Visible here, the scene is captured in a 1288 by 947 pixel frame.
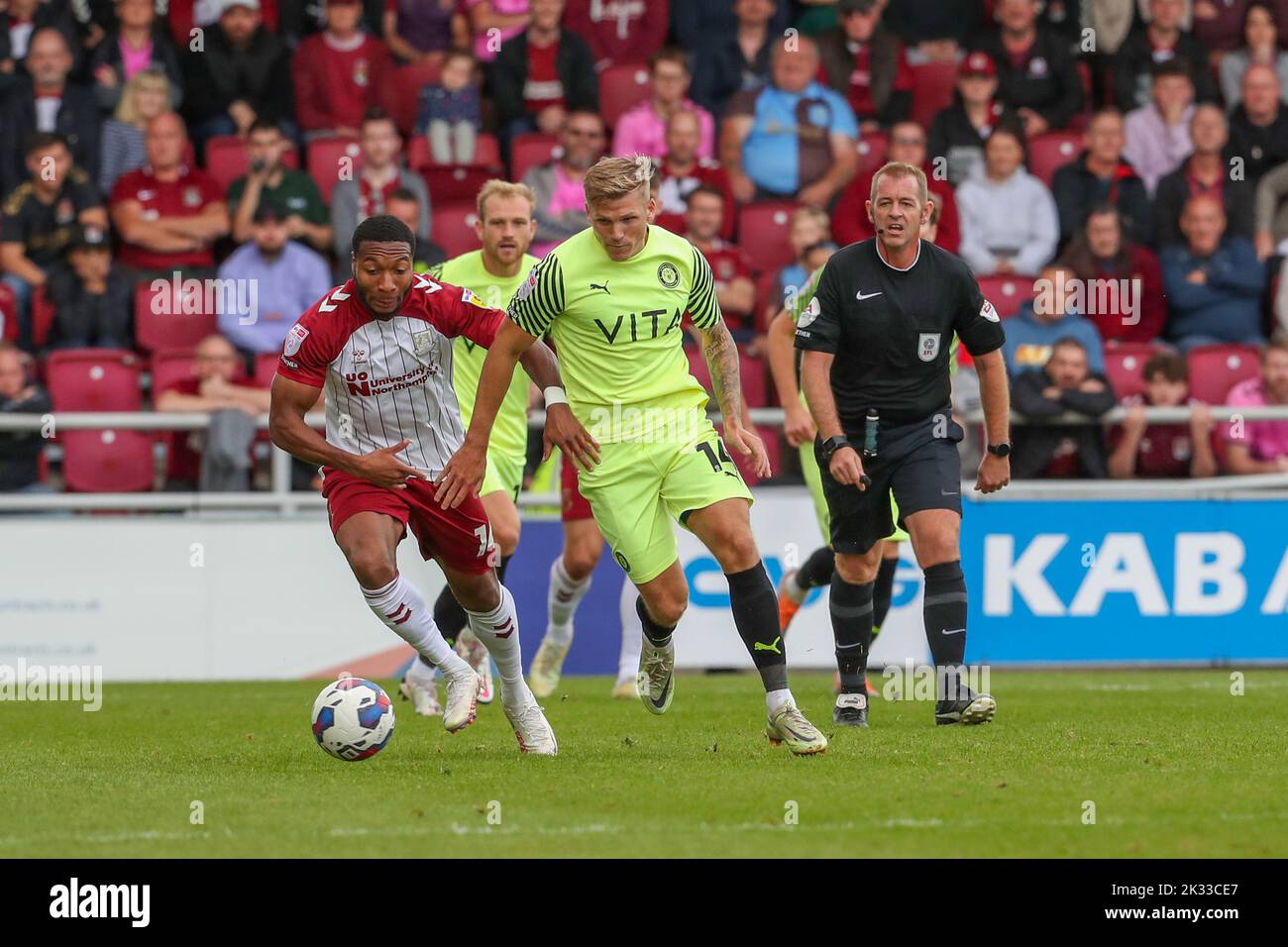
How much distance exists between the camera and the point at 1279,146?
58.3 ft

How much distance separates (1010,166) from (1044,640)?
4.75 m

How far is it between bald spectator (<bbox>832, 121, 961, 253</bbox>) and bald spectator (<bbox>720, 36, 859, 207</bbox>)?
0.35 meters

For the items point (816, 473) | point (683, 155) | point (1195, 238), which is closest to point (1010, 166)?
point (1195, 238)

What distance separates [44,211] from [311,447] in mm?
8889

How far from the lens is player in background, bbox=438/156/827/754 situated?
26.9ft

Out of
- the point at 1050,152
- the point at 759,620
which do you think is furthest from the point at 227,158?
the point at 759,620

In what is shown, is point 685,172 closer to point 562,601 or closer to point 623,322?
point 562,601

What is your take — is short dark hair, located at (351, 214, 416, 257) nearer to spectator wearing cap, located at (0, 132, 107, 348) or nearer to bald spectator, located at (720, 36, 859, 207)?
spectator wearing cap, located at (0, 132, 107, 348)

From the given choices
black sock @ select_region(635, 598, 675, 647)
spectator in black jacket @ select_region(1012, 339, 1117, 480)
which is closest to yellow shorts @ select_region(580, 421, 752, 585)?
black sock @ select_region(635, 598, 675, 647)

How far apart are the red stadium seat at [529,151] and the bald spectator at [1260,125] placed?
618 cm

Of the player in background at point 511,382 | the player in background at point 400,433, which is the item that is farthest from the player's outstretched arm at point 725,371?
the player in background at point 511,382

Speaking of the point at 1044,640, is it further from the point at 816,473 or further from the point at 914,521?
the point at 914,521

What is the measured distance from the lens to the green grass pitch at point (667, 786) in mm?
6023

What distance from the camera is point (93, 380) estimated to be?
15000mm
